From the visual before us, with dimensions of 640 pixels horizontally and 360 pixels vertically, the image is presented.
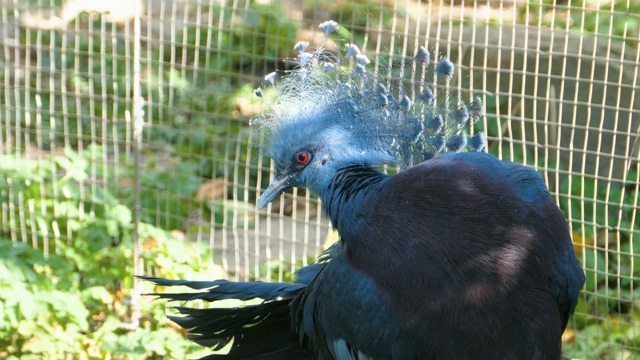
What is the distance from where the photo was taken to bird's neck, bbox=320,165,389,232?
10.7 ft

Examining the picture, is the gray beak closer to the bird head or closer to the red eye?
the bird head

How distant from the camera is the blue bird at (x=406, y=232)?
3.04 m

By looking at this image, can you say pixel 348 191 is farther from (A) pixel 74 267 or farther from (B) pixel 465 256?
(A) pixel 74 267

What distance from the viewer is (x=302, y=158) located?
11.9 feet

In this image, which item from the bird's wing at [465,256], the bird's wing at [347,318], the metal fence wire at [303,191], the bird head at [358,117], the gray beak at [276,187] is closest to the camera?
the bird's wing at [465,256]

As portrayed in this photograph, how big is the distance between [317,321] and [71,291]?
78.8 inches

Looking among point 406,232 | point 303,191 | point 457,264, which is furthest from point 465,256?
point 303,191

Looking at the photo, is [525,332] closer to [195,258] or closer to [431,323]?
[431,323]

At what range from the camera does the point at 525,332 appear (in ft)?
10.1

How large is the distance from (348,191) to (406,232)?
358 mm

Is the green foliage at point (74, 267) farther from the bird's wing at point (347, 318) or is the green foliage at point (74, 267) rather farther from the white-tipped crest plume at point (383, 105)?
the white-tipped crest plume at point (383, 105)

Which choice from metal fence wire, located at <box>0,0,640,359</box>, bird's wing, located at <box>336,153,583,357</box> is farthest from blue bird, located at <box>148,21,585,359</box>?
metal fence wire, located at <box>0,0,640,359</box>

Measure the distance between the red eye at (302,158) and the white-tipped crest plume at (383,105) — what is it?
0.41 ft

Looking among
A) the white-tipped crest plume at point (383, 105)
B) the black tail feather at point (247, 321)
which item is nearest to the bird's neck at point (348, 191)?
the white-tipped crest plume at point (383, 105)
